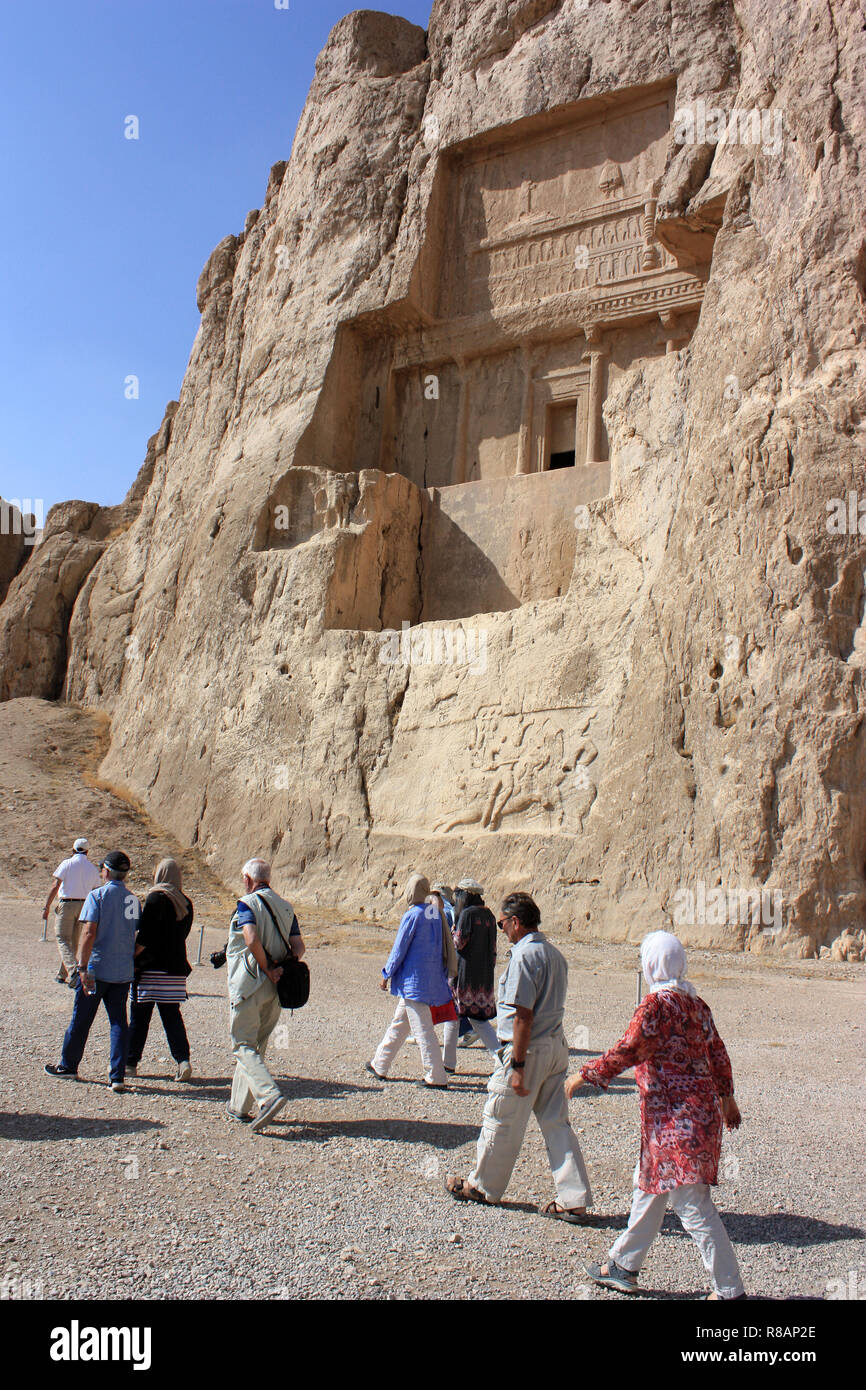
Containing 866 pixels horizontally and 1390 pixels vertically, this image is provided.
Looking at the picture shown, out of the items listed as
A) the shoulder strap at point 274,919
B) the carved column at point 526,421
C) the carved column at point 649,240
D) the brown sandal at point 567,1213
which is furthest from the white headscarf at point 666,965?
the carved column at point 649,240

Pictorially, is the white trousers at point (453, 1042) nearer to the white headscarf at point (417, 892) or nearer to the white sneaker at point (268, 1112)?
the white headscarf at point (417, 892)

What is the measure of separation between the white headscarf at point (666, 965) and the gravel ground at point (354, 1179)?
3.66ft

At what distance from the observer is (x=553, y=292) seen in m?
21.8

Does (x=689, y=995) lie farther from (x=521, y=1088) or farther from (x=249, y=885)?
(x=249, y=885)

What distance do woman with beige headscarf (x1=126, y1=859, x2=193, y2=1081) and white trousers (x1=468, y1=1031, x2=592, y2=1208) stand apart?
2841mm

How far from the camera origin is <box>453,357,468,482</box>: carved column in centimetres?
2266

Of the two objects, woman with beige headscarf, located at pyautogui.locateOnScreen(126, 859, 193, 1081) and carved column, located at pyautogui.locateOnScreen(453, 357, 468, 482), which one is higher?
carved column, located at pyautogui.locateOnScreen(453, 357, 468, 482)

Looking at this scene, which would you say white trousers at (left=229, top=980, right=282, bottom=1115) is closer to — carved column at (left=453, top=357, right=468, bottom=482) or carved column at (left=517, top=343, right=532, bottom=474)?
carved column at (left=517, top=343, right=532, bottom=474)

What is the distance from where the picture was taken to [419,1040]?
23.2ft

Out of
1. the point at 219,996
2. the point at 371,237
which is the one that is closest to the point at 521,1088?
the point at 219,996

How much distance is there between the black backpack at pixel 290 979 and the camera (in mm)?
6131

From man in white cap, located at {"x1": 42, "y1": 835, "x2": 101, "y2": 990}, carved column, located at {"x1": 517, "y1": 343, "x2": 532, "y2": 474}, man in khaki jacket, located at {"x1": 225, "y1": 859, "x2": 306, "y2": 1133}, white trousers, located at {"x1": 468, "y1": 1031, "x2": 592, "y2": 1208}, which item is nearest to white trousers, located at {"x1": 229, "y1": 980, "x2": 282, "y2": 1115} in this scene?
man in khaki jacket, located at {"x1": 225, "y1": 859, "x2": 306, "y2": 1133}

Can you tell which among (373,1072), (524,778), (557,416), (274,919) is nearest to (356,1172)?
(274,919)

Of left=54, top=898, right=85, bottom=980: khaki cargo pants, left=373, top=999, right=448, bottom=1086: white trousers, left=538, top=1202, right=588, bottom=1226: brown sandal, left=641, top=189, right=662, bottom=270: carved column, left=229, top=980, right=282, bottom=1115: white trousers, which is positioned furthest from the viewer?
left=641, top=189, right=662, bottom=270: carved column
